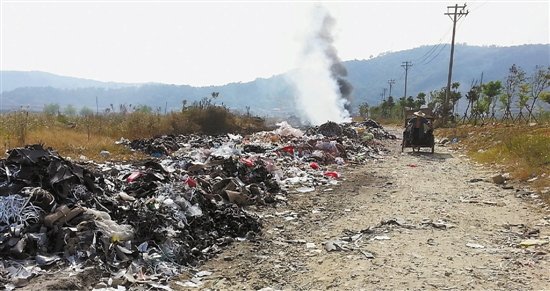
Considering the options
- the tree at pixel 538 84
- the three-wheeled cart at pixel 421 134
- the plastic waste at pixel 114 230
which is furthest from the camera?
the tree at pixel 538 84

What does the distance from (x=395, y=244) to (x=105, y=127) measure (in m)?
15.3

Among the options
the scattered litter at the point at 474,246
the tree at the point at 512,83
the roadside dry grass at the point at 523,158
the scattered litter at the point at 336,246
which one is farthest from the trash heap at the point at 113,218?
the tree at the point at 512,83

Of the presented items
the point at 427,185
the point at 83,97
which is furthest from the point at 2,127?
the point at 83,97

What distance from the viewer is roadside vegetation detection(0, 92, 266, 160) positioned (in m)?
11.6

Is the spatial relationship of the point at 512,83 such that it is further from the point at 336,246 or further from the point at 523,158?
the point at 336,246

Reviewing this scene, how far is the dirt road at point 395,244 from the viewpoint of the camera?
146 inches

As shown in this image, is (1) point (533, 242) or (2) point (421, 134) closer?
(1) point (533, 242)

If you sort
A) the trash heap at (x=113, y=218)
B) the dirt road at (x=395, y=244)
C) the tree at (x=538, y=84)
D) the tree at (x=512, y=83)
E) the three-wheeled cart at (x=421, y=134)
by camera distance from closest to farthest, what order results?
the dirt road at (x=395, y=244)
the trash heap at (x=113, y=218)
the three-wheeled cart at (x=421, y=134)
the tree at (x=538, y=84)
the tree at (x=512, y=83)

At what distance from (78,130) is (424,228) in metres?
14.1

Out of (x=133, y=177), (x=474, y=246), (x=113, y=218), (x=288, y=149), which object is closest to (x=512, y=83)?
(x=288, y=149)

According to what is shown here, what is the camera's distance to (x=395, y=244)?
455 cm

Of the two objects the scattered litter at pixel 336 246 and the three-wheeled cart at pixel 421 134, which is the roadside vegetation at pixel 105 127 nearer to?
the scattered litter at pixel 336 246

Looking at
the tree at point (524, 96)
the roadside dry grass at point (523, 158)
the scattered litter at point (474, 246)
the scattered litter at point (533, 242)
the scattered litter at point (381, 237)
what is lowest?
the scattered litter at point (381, 237)

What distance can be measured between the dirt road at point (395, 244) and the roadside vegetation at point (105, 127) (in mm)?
7195
